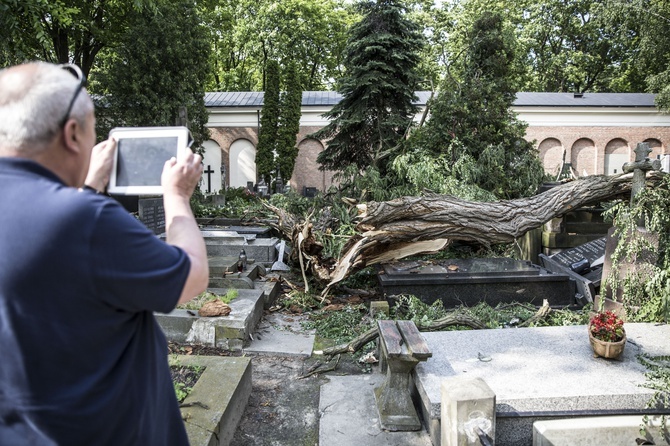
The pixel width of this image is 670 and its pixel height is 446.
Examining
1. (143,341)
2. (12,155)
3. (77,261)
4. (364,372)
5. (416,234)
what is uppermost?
(12,155)

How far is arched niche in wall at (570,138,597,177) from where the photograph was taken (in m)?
29.0

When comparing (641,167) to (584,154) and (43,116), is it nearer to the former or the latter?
(43,116)

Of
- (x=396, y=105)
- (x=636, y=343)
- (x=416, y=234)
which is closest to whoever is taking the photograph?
(x=636, y=343)

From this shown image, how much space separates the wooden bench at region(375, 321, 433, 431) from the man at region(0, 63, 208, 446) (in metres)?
2.85

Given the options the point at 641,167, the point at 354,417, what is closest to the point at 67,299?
the point at 354,417

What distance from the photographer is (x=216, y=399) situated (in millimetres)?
3869

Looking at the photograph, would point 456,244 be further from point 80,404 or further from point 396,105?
point 80,404

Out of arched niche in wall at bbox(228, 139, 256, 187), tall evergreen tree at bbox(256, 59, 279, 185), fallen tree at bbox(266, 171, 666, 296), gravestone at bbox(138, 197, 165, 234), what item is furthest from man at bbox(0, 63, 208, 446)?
arched niche in wall at bbox(228, 139, 256, 187)

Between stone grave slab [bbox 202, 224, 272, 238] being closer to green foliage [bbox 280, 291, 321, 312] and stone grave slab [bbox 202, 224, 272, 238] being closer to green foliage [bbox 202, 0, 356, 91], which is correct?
green foliage [bbox 280, 291, 321, 312]

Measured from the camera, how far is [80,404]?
1.29 meters

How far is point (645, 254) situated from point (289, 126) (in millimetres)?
19812

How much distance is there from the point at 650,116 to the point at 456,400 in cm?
3140

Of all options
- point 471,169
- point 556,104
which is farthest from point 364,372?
point 556,104

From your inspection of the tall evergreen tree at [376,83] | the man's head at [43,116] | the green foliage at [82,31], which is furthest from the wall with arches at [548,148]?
the man's head at [43,116]
